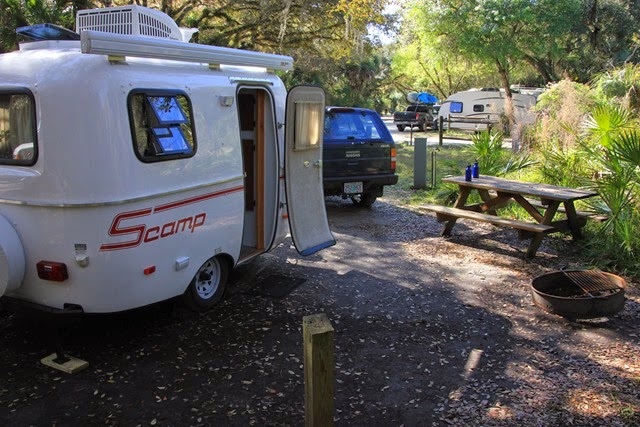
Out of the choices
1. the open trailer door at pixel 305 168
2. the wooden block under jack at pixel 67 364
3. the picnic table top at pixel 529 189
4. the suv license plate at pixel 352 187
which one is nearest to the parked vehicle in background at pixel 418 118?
the suv license plate at pixel 352 187

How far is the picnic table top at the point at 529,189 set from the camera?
6.43m

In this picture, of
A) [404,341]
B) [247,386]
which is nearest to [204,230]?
[247,386]

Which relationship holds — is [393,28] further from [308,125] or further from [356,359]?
[356,359]

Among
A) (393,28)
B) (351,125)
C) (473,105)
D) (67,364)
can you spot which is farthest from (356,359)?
(473,105)

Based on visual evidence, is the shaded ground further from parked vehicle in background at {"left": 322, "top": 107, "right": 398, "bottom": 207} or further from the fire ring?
parked vehicle in background at {"left": 322, "top": 107, "right": 398, "bottom": 207}

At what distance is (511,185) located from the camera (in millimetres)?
7168

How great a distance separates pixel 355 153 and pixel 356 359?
5201mm

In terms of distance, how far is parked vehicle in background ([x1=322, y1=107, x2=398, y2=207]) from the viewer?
8742 millimetres

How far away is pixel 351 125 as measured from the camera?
909 cm

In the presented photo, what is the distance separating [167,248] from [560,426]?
3066 millimetres

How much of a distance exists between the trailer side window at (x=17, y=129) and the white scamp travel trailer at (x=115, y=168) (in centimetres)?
1

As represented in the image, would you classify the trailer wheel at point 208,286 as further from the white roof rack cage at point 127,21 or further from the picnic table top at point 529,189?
the picnic table top at point 529,189

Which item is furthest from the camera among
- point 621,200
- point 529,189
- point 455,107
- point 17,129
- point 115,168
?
point 455,107

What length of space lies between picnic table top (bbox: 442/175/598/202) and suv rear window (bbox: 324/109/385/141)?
193cm
